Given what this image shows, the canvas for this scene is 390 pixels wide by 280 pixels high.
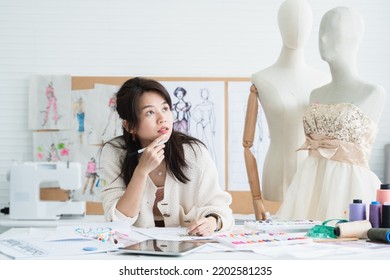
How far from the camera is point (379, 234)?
6.82 feet

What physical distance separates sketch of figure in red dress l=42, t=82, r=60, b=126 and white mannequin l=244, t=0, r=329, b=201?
205 centimetres

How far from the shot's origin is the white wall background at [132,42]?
5.01 meters

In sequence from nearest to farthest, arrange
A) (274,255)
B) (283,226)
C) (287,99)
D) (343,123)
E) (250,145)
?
(274,255) → (283,226) → (343,123) → (287,99) → (250,145)

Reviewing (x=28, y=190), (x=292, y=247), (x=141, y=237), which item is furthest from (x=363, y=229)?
(x=28, y=190)

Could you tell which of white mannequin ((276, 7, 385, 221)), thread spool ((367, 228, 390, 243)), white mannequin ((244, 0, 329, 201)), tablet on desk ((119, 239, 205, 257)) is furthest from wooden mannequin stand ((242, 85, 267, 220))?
tablet on desk ((119, 239, 205, 257))

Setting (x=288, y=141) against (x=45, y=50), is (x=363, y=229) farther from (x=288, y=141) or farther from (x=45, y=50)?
(x=45, y=50)

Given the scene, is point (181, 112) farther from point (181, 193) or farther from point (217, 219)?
point (217, 219)

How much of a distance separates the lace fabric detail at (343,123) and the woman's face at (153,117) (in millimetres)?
1045

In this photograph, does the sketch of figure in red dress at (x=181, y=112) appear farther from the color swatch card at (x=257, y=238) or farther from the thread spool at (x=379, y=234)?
the thread spool at (x=379, y=234)

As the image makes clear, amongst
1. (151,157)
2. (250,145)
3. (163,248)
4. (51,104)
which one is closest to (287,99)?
(250,145)

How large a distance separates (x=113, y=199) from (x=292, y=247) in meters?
0.99

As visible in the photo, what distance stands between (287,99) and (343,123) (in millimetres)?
478

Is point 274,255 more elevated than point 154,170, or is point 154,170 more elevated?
point 154,170

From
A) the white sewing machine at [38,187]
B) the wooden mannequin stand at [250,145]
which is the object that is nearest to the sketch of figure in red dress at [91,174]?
the white sewing machine at [38,187]
